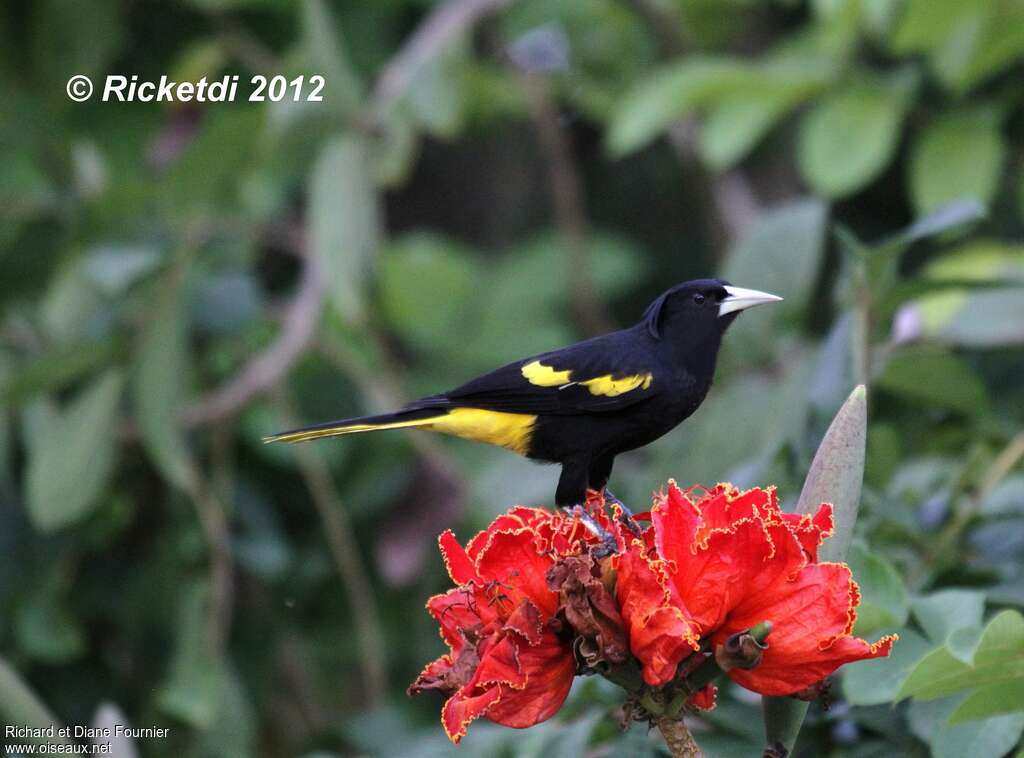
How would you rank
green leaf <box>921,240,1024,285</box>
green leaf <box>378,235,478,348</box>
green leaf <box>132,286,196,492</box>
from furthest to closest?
1. green leaf <box>378,235,478,348</box>
2. green leaf <box>921,240,1024,285</box>
3. green leaf <box>132,286,196,492</box>

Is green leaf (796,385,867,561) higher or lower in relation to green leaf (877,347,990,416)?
higher

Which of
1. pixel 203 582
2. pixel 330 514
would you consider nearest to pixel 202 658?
pixel 203 582

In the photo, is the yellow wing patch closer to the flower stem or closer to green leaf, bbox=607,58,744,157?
the flower stem

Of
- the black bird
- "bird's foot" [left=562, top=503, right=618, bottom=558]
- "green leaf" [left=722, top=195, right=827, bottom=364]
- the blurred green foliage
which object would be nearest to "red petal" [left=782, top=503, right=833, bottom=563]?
"bird's foot" [left=562, top=503, right=618, bottom=558]

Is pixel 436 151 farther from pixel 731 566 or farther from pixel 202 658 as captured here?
pixel 731 566

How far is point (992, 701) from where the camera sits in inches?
62.9

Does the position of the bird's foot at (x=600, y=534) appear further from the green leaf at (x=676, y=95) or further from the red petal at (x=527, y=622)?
the green leaf at (x=676, y=95)

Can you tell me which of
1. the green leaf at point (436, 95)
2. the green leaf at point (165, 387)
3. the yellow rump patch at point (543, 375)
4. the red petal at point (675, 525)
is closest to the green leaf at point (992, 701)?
the red petal at point (675, 525)

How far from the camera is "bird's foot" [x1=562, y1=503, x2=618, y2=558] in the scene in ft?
5.42

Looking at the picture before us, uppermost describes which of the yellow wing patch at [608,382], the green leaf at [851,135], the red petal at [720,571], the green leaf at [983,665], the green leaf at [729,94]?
the green leaf at [729,94]

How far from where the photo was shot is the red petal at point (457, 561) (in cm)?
174

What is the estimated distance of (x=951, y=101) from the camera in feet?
13.2

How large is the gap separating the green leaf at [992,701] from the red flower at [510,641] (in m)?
0.46

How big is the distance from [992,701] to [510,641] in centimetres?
57
